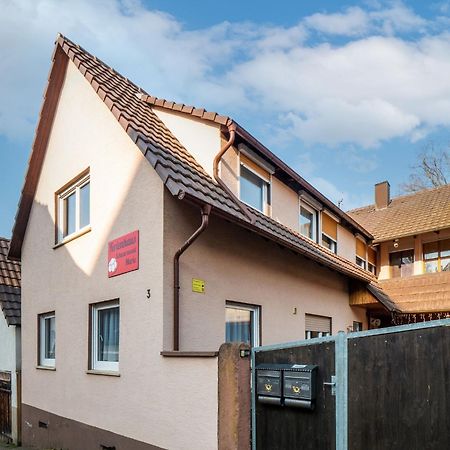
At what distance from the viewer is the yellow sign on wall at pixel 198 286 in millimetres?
7105

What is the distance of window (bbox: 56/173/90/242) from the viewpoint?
30.8 ft

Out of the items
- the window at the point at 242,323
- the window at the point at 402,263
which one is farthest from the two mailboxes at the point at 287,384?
the window at the point at 402,263

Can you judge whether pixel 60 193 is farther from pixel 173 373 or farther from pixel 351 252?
Answer: pixel 351 252

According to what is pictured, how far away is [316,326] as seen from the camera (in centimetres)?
1116

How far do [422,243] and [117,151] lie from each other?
42.0 ft

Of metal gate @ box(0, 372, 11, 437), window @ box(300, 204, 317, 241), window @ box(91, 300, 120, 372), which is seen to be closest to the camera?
window @ box(91, 300, 120, 372)

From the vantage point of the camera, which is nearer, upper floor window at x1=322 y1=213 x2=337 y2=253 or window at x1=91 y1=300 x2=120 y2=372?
window at x1=91 y1=300 x2=120 y2=372

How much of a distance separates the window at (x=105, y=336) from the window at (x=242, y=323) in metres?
1.82

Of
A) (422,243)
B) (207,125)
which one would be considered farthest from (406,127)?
(207,125)

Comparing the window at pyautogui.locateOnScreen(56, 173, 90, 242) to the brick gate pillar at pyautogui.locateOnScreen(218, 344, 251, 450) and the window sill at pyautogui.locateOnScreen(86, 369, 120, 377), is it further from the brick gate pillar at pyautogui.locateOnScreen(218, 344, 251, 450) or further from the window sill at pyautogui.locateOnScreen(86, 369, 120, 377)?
the brick gate pillar at pyautogui.locateOnScreen(218, 344, 251, 450)

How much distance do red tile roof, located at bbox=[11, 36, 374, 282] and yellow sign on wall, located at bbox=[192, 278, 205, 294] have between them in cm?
107

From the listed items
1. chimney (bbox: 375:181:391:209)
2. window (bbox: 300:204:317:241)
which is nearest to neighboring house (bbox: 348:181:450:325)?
chimney (bbox: 375:181:391:209)

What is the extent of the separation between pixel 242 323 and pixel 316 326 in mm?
3383

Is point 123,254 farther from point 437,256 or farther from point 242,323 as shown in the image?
point 437,256
